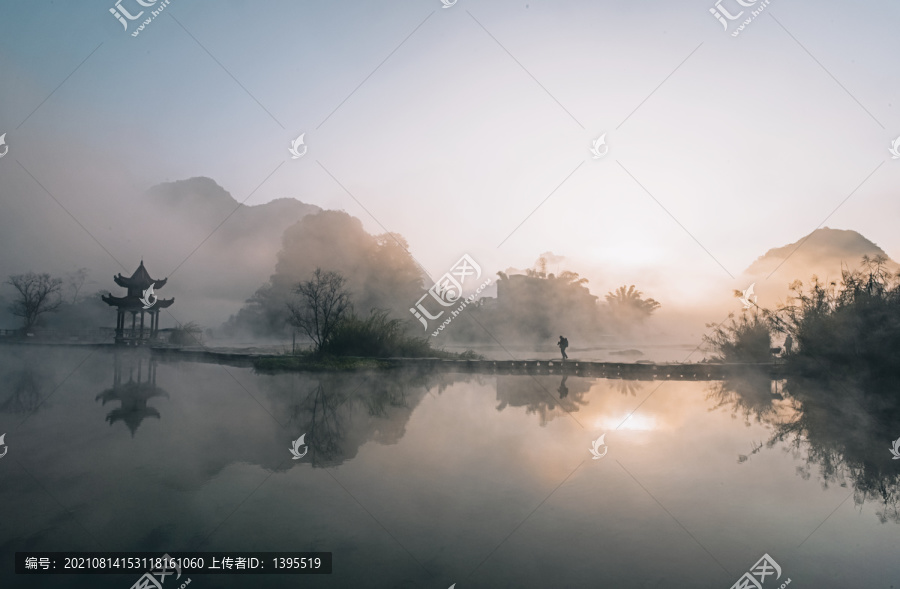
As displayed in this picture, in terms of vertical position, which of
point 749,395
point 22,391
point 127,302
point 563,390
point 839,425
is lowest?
point 839,425

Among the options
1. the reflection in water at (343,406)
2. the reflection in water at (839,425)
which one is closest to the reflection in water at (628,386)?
the reflection in water at (839,425)

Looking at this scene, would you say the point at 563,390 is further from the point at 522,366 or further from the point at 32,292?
the point at 32,292

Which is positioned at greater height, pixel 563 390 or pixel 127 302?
pixel 127 302

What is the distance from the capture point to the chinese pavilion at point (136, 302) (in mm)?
36344

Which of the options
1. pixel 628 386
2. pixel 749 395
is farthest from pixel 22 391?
pixel 749 395

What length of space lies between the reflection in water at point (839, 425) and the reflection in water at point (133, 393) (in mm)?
13594

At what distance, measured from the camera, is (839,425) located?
1205 cm

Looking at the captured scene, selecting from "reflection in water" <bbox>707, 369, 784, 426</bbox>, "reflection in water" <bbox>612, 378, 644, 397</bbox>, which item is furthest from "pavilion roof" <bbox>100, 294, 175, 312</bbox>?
"reflection in water" <bbox>707, 369, 784, 426</bbox>

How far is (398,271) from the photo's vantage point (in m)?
54.9

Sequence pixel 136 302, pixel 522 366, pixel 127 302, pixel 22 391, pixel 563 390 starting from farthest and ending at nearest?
pixel 136 302
pixel 127 302
pixel 522 366
pixel 563 390
pixel 22 391

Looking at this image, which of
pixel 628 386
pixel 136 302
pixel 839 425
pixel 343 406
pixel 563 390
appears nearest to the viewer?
pixel 839 425

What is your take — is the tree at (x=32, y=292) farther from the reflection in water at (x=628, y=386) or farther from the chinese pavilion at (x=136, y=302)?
the reflection in water at (x=628, y=386)

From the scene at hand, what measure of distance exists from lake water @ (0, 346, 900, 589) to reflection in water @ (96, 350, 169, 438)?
0.51 feet

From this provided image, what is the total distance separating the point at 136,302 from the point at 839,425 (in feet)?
141
